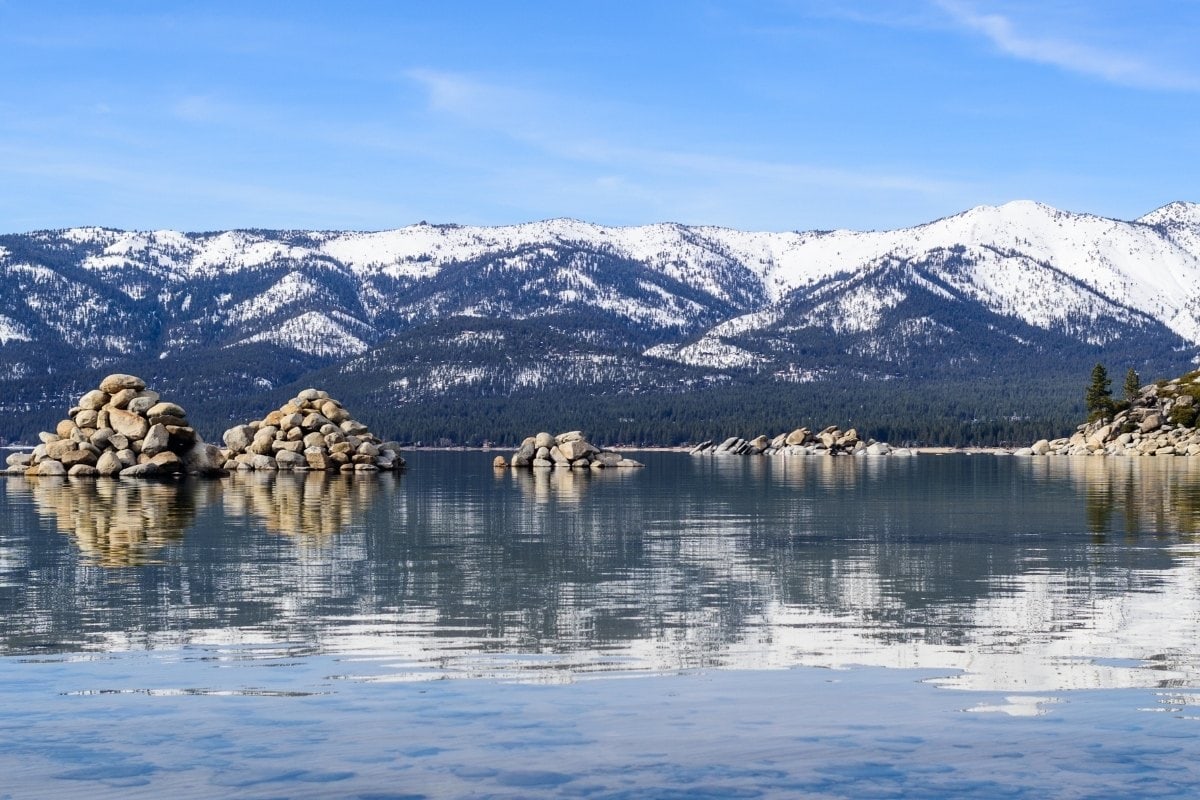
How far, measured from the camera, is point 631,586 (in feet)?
117

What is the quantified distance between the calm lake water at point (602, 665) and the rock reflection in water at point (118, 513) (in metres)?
0.53

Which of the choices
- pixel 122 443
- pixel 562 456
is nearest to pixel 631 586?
pixel 122 443

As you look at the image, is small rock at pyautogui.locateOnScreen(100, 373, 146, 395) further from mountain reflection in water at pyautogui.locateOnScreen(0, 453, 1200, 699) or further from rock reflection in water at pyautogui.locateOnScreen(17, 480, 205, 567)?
mountain reflection in water at pyautogui.locateOnScreen(0, 453, 1200, 699)

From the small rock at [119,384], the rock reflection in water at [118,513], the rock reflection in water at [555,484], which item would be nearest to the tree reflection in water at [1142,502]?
the rock reflection in water at [555,484]

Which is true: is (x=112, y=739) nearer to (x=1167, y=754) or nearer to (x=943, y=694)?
(x=943, y=694)

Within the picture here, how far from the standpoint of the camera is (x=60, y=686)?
71.3 feet

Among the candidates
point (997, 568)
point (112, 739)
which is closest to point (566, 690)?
point (112, 739)

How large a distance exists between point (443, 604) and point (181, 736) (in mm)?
13778

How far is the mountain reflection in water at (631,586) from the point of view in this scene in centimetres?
2480

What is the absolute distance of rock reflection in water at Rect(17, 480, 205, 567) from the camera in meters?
46.9

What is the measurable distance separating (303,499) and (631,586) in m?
50.1

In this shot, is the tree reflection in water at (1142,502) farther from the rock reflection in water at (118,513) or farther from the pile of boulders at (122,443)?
the pile of boulders at (122,443)

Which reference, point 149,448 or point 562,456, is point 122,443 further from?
point 562,456

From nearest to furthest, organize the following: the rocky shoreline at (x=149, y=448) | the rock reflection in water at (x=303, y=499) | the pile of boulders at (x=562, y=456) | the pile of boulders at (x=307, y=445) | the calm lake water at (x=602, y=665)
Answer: the calm lake water at (x=602, y=665) → the rock reflection in water at (x=303, y=499) → the rocky shoreline at (x=149, y=448) → the pile of boulders at (x=307, y=445) → the pile of boulders at (x=562, y=456)
